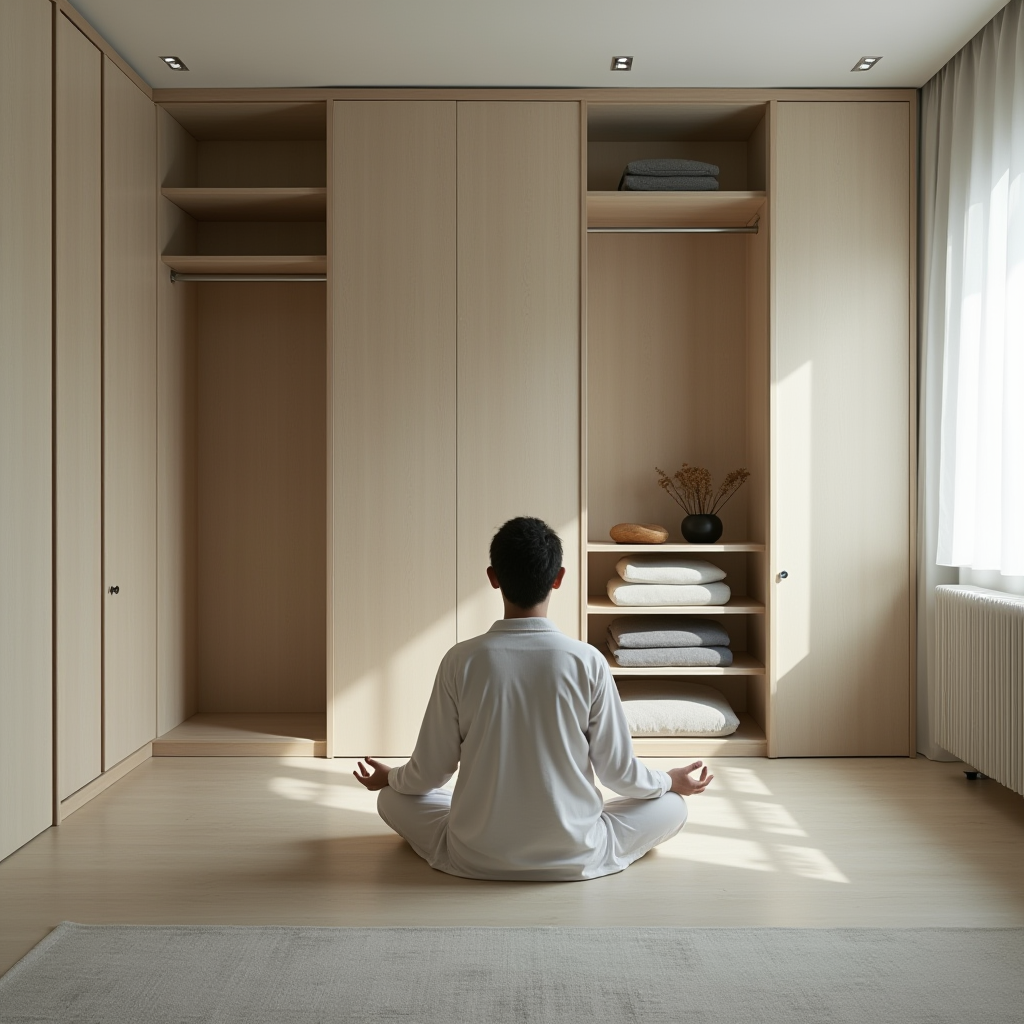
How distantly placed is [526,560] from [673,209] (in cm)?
218

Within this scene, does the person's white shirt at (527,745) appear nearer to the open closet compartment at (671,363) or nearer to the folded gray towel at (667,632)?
the folded gray towel at (667,632)

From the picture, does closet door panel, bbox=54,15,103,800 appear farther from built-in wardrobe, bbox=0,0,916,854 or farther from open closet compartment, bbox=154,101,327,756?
open closet compartment, bbox=154,101,327,756

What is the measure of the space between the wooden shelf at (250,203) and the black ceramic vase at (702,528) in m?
2.00

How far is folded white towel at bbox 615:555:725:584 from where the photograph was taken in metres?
4.16

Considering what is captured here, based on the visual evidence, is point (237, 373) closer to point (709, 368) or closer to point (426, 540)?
point (426, 540)

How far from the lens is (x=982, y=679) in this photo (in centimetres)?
345

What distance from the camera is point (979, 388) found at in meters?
3.59

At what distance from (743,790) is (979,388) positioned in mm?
1635

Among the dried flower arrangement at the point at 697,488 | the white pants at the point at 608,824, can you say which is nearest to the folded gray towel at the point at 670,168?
the dried flower arrangement at the point at 697,488

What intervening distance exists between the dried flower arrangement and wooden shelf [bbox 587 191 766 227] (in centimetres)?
105

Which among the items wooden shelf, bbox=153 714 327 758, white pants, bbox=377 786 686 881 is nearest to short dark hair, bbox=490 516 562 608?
white pants, bbox=377 786 686 881

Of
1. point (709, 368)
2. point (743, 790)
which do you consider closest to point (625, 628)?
point (743, 790)

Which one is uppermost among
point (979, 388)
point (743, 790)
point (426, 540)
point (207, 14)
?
point (207, 14)

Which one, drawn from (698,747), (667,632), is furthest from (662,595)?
(698,747)
